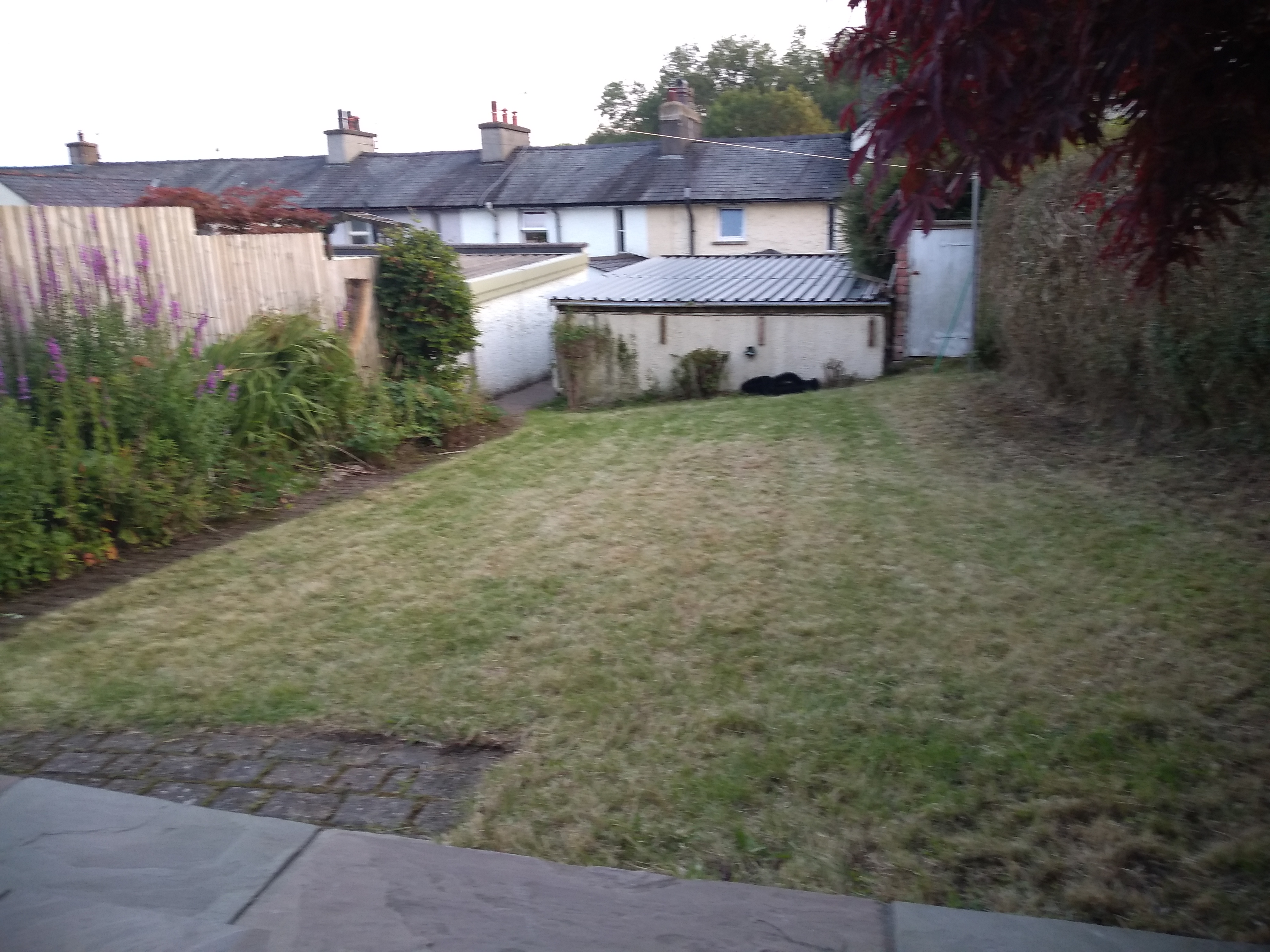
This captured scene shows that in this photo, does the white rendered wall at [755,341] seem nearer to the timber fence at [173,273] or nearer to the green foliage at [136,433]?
the timber fence at [173,273]

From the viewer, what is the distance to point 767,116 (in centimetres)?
5262

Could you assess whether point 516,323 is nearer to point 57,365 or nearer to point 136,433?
point 136,433

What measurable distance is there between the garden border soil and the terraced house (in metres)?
19.9

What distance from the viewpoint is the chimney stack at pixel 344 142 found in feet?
119

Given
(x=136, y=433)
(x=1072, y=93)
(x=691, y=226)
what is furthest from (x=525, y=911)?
(x=691, y=226)

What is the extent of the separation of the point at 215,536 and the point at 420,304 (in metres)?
4.78

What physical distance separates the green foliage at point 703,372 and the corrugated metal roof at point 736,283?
86cm

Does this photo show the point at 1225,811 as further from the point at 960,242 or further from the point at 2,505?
the point at 960,242

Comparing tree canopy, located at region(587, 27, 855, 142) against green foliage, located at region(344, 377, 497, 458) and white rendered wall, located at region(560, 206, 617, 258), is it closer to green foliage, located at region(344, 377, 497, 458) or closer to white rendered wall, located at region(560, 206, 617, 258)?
white rendered wall, located at region(560, 206, 617, 258)

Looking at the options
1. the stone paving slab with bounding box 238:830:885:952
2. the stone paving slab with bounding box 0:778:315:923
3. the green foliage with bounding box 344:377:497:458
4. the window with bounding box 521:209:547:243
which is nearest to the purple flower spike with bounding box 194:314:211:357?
the green foliage with bounding box 344:377:497:458

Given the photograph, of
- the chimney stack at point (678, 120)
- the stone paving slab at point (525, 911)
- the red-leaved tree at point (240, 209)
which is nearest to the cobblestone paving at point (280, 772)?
the stone paving slab at point (525, 911)

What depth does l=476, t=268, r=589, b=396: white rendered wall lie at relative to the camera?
707 inches

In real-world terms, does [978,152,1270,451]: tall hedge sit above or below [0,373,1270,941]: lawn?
above

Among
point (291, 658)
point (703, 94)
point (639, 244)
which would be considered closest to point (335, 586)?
point (291, 658)
